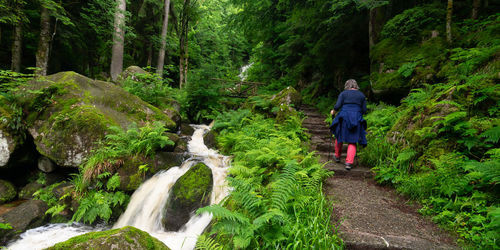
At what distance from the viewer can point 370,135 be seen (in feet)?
18.4

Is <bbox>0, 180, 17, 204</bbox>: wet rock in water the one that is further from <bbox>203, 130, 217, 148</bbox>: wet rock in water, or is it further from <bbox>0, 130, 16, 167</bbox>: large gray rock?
<bbox>203, 130, 217, 148</bbox>: wet rock in water

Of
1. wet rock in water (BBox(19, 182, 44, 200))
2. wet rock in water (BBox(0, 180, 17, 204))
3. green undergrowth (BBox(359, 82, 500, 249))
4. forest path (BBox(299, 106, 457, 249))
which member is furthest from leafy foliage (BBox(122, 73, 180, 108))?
green undergrowth (BBox(359, 82, 500, 249))

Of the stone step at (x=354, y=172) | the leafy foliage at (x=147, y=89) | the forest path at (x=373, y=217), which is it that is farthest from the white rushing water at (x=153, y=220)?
the leafy foliage at (x=147, y=89)

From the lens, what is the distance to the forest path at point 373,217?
2385 millimetres

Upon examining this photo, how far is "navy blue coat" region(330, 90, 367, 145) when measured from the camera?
4.56m

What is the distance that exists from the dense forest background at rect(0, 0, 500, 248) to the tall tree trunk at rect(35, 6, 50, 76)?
0.04 metres

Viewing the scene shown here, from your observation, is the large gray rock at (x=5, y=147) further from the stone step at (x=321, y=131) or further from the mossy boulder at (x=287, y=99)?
the stone step at (x=321, y=131)

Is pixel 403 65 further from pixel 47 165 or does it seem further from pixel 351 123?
pixel 47 165

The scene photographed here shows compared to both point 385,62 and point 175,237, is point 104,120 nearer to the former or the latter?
point 175,237

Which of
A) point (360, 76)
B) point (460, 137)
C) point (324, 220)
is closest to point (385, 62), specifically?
point (360, 76)

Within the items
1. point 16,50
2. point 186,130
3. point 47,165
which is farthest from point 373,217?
point 16,50

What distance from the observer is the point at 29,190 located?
544 centimetres

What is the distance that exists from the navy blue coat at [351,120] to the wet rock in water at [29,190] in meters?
7.95

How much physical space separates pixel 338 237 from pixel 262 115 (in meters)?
6.39
